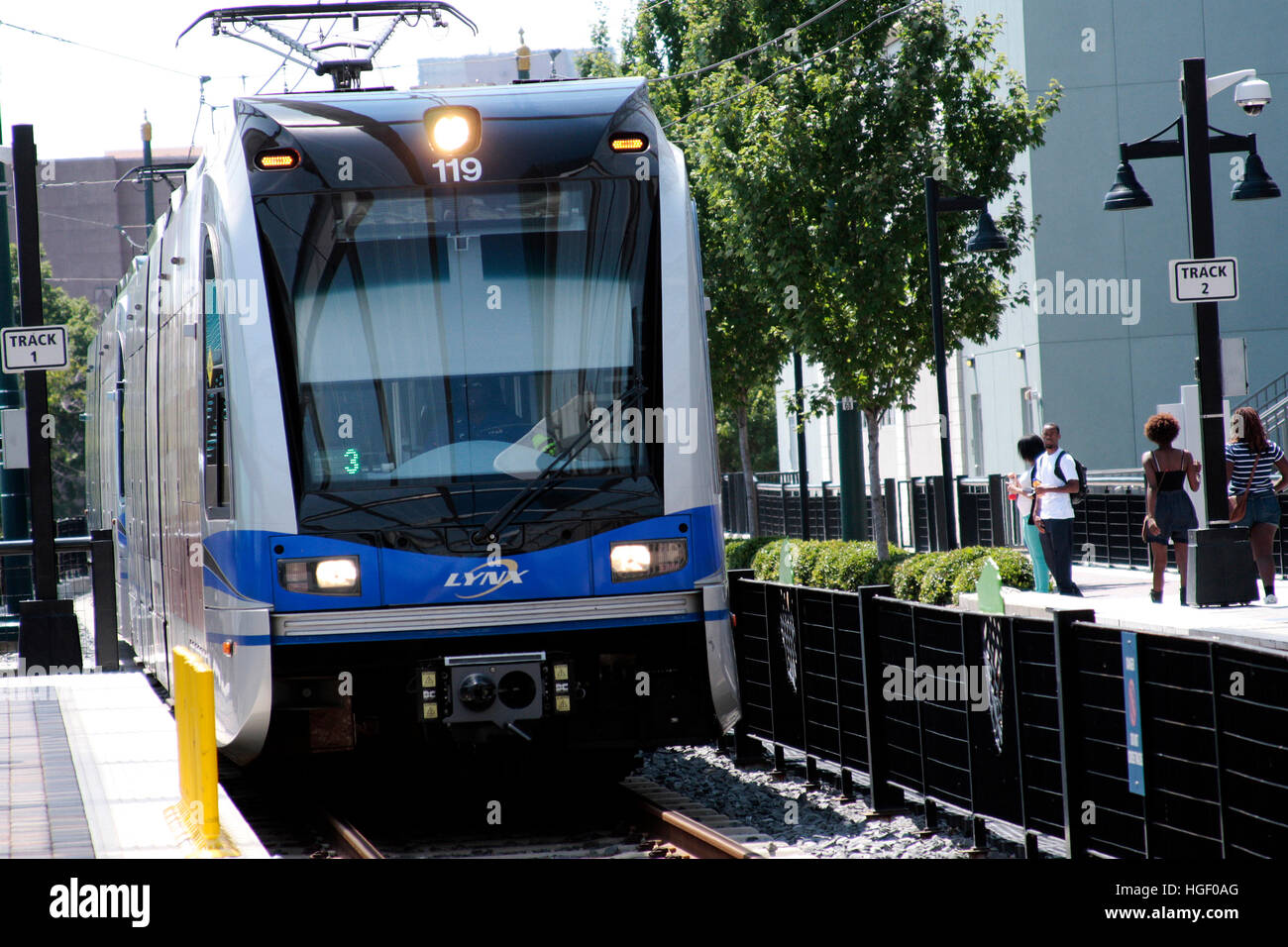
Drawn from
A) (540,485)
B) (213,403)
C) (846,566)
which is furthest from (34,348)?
(846,566)

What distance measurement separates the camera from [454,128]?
28.6 ft

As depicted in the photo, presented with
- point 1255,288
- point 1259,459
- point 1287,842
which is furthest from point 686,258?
point 1255,288

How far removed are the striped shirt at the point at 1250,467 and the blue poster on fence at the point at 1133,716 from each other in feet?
32.1

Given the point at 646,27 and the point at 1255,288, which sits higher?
the point at 646,27

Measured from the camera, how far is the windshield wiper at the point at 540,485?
827cm

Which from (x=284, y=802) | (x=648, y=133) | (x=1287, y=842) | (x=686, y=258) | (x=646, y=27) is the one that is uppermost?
(x=646, y=27)

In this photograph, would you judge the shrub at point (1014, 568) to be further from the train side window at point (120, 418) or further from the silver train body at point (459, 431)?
the silver train body at point (459, 431)

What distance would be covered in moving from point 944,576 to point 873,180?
6.11 metres
